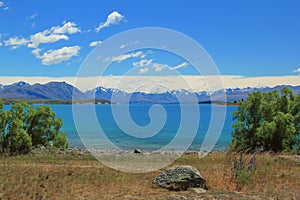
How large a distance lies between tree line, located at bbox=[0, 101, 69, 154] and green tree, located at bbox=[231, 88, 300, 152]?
18379mm

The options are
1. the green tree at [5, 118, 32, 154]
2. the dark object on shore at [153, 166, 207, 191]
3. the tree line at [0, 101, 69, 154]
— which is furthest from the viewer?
the tree line at [0, 101, 69, 154]

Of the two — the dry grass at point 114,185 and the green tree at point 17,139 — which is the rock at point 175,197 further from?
the green tree at point 17,139

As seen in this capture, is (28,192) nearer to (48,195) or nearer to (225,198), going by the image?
(48,195)

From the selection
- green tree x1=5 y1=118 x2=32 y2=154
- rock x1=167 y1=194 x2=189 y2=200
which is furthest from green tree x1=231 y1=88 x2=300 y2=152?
rock x1=167 y1=194 x2=189 y2=200

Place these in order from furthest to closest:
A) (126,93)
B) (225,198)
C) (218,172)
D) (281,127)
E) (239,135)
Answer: (239,135) → (281,127) → (126,93) → (218,172) → (225,198)

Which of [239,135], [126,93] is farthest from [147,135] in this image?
[126,93]

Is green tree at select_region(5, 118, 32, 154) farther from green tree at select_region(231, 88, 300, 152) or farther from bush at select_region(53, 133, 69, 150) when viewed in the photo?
green tree at select_region(231, 88, 300, 152)

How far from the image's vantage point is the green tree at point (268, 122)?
35531 millimetres

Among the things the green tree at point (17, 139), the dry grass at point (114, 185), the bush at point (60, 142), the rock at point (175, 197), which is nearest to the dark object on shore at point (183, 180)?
the dry grass at point (114, 185)

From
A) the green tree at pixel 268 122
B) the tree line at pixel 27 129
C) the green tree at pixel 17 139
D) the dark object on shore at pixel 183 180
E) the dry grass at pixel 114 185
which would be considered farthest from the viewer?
the green tree at pixel 268 122

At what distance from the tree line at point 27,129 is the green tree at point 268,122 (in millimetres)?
18379

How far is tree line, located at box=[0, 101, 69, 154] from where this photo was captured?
102 ft

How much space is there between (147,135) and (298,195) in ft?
183

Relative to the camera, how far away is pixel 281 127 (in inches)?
1399
